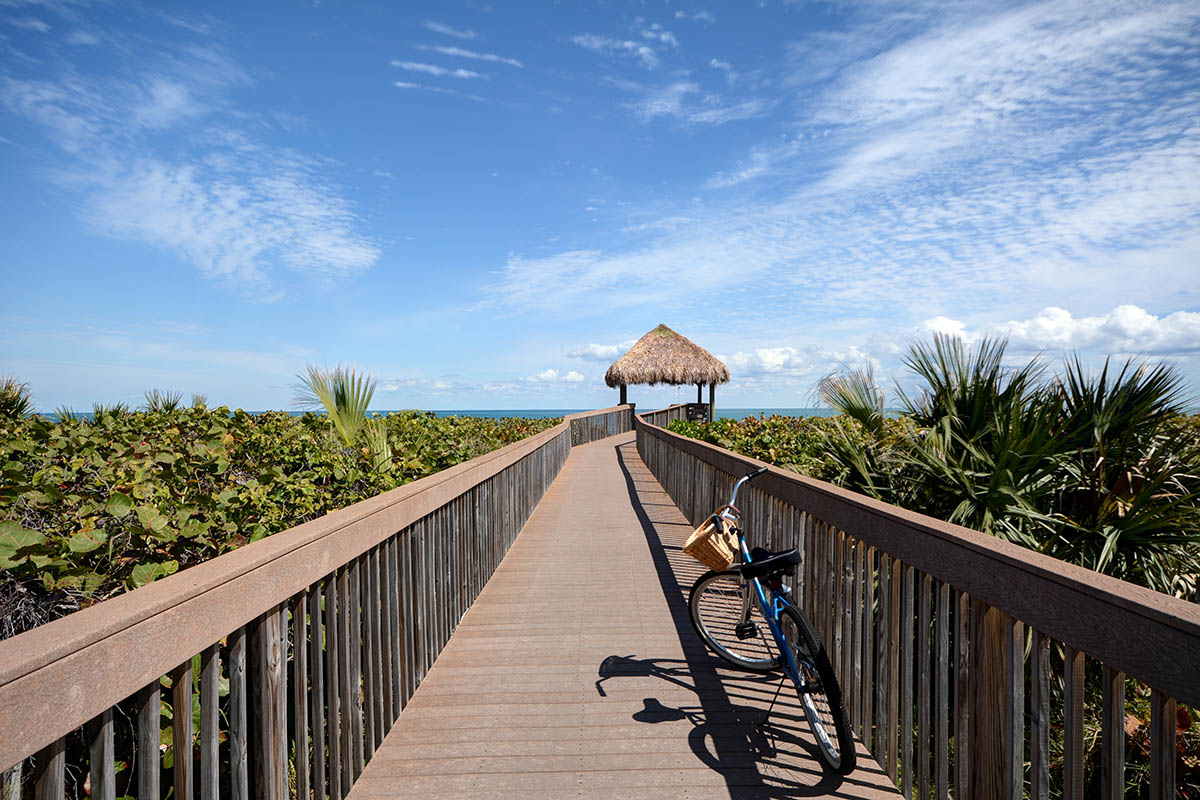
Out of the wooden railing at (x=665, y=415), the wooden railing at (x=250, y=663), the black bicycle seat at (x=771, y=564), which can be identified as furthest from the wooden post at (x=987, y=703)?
the wooden railing at (x=665, y=415)

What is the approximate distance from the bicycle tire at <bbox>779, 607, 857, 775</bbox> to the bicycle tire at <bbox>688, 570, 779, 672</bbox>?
390mm

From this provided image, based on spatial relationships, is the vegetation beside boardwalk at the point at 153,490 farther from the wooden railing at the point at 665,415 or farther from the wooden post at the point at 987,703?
the wooden railing at the point at 665,415

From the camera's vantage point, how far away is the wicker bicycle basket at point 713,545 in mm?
3746

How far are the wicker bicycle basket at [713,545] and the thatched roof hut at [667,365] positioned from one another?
94.7ft

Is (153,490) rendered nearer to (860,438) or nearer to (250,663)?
(250,663)

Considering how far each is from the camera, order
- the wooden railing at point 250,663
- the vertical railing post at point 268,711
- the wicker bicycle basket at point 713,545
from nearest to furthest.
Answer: the wooden railing at point 250,663 < the vertical railing post at point 268,711 < the wicker bicycle basket at point 713,545

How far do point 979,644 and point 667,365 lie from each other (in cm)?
3096

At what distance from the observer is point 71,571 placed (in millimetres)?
2916

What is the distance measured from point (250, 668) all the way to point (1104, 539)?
4.56 meters

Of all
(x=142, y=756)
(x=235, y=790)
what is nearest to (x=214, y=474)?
(x=235, y=790)

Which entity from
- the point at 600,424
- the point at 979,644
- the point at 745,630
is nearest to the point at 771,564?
the point at 745,630

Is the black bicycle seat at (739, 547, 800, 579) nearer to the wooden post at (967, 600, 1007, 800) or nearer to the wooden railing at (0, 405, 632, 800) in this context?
the wooden post at (967, 600, 1007, 800)

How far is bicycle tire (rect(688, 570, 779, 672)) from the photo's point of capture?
12.8 ft

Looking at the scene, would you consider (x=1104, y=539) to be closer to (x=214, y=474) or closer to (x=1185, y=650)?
(x=1185, y=650)
